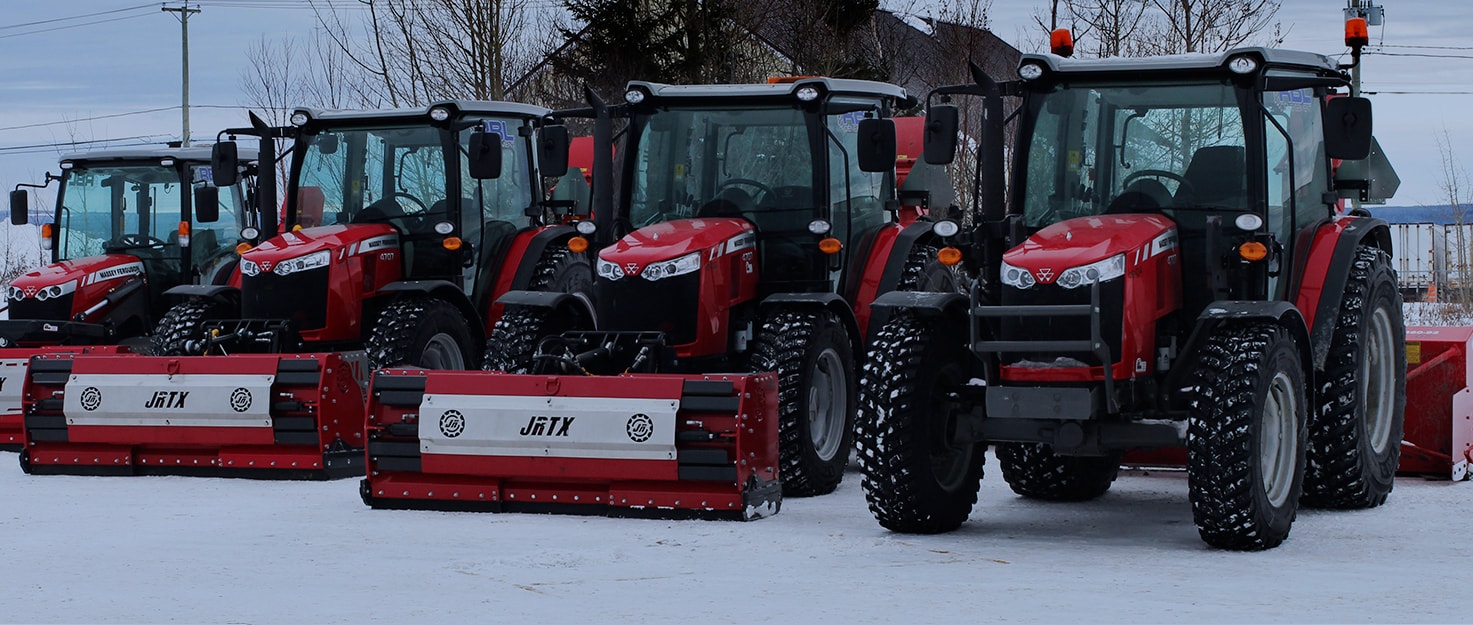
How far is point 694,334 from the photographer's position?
34.1 ft

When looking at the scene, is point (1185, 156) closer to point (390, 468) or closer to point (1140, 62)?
point (1140, 62)

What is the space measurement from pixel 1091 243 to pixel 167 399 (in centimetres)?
598

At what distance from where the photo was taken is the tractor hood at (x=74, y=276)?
14.6 m

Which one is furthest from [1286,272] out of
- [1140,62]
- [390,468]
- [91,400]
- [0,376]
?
[0,376]

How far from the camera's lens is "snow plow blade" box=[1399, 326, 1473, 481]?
10.5 metres

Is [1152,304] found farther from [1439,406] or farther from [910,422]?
[1439,406]

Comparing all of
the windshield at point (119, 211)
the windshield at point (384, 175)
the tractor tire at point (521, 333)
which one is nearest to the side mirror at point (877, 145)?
the tractor tire at point (521, 333)

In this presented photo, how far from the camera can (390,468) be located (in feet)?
32.1

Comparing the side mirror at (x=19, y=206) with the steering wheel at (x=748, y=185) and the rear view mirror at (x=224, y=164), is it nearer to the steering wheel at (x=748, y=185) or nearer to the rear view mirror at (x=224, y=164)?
the rear view mirror at (x=224, y=164)

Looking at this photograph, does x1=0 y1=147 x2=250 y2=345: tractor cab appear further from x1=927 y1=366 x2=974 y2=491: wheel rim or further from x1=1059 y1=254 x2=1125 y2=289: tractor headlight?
x1=1059 y1=254 x2=1125 y2=289: tractor headlight

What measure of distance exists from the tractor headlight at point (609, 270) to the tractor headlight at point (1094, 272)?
10.5 feet

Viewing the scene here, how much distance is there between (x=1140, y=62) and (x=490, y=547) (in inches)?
151

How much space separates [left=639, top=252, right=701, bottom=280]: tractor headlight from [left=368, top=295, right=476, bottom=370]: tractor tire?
2184 millimetres

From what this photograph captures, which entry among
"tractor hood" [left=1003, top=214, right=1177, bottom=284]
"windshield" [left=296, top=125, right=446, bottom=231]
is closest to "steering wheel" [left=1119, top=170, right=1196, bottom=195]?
"tractor hood" [left=1003, top=214, right=1177, bottom=284]
